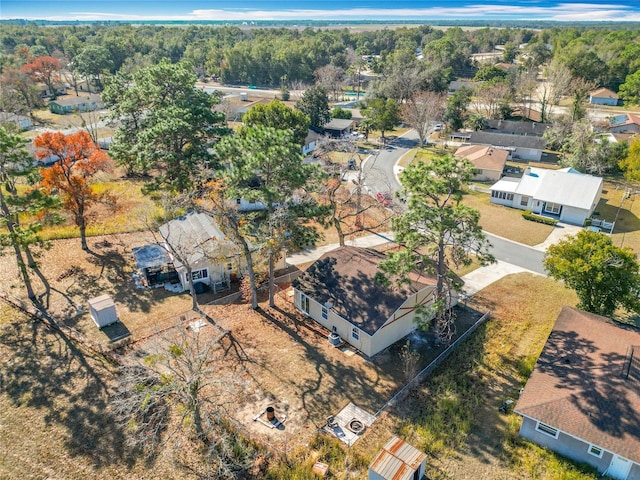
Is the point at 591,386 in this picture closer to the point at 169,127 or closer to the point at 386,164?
the point at 169,127

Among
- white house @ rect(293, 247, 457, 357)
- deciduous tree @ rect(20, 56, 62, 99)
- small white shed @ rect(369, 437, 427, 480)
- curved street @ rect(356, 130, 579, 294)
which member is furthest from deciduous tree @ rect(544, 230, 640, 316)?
deciduous tree @ rect(20, 56, 62, 99)

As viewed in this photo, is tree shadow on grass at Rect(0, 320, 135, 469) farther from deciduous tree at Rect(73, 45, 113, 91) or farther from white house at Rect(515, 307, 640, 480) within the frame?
deciduous tree at Rect(73, 45, 113, 91)

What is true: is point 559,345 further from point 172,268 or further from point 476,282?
point 172,268

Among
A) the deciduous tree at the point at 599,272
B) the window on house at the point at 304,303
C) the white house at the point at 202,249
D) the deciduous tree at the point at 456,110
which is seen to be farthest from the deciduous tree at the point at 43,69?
the deciduous tree at the point at 599,272

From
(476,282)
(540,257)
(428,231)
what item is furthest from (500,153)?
(428,231)

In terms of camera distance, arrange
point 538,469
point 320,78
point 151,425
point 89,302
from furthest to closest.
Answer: point 320,78
point 89,302
point 151,425
point 538,469

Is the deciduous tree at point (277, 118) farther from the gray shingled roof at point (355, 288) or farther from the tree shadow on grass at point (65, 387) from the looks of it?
the tree shadow on grass at point (65, 387)
